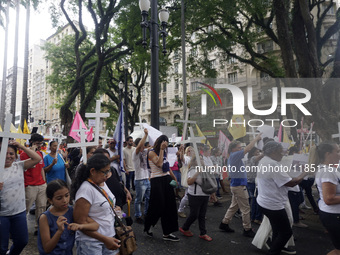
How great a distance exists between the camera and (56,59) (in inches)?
894

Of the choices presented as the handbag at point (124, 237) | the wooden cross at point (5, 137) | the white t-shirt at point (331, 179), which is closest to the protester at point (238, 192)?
the white t-shirt at point (331, 179)

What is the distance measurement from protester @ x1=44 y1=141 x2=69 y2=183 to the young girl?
3.10 meters

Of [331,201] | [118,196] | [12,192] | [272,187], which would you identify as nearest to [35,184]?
[12,192]

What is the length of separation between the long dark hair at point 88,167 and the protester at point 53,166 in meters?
3.01

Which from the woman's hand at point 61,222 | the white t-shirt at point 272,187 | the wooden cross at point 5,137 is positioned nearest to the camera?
the woman's hand at point 61,222

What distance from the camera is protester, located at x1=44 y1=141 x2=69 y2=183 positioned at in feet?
17.0

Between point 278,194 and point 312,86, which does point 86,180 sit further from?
point 312,86

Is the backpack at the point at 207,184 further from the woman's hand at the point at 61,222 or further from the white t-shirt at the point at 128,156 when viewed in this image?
the white t-shirt at the point at 128,156

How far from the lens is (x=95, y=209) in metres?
2.29

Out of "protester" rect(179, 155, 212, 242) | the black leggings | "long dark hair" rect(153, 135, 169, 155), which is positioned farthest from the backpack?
the black leggings

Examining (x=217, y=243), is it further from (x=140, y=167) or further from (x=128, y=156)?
(x=128, y=156)

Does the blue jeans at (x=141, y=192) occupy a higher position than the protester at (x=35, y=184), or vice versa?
the protester at (x=35, y=184)

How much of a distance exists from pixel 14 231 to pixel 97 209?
5.08ft

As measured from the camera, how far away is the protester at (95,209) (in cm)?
224
